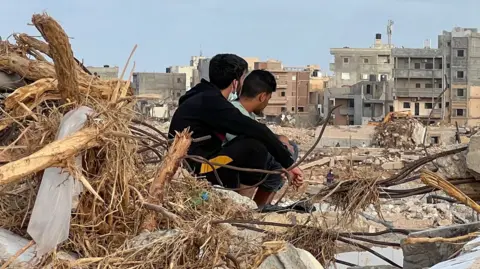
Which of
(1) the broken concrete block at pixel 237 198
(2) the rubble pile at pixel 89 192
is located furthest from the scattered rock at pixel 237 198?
(2) the rubble pile at pixel 89 192

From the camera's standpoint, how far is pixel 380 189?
3.94 meters

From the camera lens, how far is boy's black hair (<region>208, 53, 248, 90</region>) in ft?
19.6

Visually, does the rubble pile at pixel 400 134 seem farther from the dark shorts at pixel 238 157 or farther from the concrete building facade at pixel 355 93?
the dark shorts at pixel 238 157

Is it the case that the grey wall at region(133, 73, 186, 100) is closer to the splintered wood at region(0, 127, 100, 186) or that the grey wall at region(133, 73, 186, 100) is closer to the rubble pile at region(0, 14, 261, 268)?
the rubble pile at region(0, 14, 261, 268)

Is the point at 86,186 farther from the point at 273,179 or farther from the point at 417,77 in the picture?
the point at 417,77

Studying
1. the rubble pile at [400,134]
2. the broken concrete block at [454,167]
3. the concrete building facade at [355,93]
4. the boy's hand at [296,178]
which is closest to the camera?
the broken concrete block at [454,167]

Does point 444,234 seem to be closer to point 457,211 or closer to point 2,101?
point 2,101

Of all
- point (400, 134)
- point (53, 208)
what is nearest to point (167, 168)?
point (53, 208)

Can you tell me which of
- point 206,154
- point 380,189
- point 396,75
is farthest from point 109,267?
point 396,75

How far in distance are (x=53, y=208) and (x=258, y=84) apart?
3.02 meters

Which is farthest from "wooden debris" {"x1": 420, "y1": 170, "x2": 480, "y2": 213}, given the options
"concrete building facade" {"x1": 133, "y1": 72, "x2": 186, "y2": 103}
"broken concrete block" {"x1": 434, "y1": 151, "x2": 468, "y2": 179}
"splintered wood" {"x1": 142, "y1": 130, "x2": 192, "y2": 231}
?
"concrete building facade" {"x1": 133, "y1": 72, "x2": 186, "y2": 103}

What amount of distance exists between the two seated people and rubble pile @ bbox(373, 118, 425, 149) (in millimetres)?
29983

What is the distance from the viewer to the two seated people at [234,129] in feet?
17.6

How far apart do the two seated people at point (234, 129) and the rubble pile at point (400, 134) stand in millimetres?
29983
